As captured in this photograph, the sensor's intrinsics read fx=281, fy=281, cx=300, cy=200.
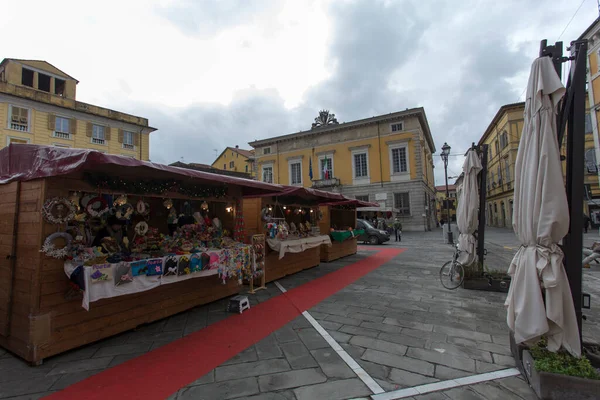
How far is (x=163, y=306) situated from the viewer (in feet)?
14.4

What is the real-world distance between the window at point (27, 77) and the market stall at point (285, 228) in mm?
25458

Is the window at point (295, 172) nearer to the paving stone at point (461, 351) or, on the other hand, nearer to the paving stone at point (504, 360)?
the paving stone at point (461, 351)

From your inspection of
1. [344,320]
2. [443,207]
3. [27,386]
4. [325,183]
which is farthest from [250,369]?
[325,183]

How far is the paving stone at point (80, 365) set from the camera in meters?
2.96

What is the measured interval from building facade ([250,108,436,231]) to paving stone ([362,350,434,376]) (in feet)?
72.4

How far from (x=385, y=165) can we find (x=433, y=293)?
23.7m

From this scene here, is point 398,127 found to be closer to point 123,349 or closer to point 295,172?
point 295,172

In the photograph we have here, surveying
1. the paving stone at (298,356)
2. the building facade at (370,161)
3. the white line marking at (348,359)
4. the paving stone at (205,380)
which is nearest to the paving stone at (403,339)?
the white line marking at (348,359)

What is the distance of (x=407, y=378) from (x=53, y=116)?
93.0 feet

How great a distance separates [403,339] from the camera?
3.62 m

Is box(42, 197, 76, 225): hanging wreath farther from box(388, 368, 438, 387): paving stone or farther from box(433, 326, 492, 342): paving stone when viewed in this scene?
box(433, 326, 492, 342): paving stone

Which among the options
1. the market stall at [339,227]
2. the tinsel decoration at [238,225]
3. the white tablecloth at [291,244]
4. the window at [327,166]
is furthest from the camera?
the window at [327,166]

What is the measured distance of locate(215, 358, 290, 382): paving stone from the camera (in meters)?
2.84

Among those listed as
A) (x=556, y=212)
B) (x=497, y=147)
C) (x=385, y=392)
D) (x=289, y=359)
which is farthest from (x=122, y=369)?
(x=497, y=147)
